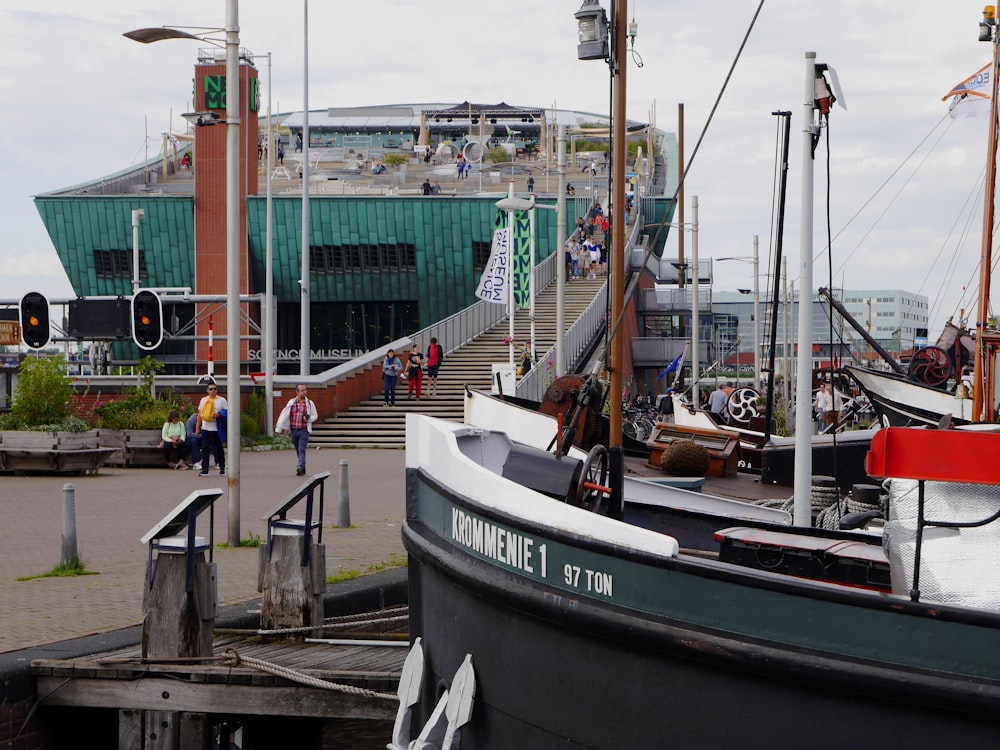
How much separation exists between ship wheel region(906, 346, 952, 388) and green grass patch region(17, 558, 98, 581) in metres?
18.8

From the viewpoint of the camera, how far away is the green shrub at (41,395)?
82.7ft

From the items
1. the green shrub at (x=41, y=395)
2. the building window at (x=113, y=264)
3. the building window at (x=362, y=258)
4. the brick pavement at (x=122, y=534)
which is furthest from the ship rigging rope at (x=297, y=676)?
the building window at (x=113, y=264)

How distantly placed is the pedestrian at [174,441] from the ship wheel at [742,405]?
1349cm

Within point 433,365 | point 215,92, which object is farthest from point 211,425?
point 215,92

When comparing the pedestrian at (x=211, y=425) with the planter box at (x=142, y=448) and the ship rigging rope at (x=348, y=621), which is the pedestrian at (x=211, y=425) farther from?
the ship rigging rope at (x=348, y=621)

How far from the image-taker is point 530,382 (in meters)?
31.6

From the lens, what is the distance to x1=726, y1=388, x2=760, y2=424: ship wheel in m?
33.2

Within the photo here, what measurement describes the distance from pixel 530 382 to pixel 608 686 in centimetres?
2575

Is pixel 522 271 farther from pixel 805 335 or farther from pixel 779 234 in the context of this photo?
pixel 805 335

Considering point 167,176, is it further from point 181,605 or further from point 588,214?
point 181,605

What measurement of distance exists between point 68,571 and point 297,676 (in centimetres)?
459

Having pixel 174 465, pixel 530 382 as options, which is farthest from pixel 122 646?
pixel 530 382

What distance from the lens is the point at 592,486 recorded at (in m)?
7.49

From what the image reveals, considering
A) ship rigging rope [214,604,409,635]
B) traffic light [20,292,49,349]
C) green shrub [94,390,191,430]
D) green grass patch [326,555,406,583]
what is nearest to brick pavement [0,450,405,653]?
green grass patch [326,555,406,583]
